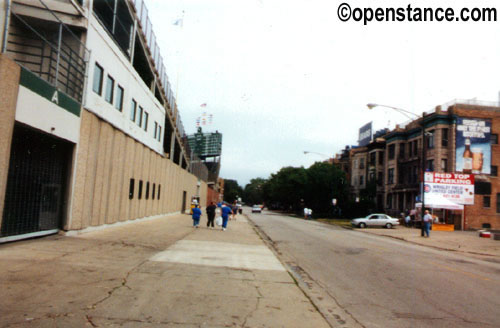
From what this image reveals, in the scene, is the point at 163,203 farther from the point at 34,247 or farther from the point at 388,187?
the point at 388,187

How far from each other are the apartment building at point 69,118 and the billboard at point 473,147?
105 ft

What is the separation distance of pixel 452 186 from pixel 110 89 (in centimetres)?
2888

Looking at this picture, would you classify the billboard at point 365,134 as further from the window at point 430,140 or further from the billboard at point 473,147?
the billboard at point 473,147

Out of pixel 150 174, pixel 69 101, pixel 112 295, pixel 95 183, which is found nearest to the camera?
pixel 112 295

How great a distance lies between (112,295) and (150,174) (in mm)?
20238

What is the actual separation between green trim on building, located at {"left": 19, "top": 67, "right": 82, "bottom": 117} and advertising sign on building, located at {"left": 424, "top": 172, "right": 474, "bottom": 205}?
2832 cm

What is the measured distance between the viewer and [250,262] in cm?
1125

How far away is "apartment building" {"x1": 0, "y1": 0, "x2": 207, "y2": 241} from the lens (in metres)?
10.6

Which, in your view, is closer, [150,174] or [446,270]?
[446,270]

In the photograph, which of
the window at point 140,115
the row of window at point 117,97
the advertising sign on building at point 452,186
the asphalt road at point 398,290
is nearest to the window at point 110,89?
the row of window at point 117,97

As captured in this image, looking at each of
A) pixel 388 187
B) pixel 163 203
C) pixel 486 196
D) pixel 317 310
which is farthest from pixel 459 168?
pixel 317 310

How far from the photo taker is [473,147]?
136 feet

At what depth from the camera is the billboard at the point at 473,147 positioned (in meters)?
41.3

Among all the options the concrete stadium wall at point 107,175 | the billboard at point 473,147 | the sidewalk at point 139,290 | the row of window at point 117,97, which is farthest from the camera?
the billboard at point 473,147
